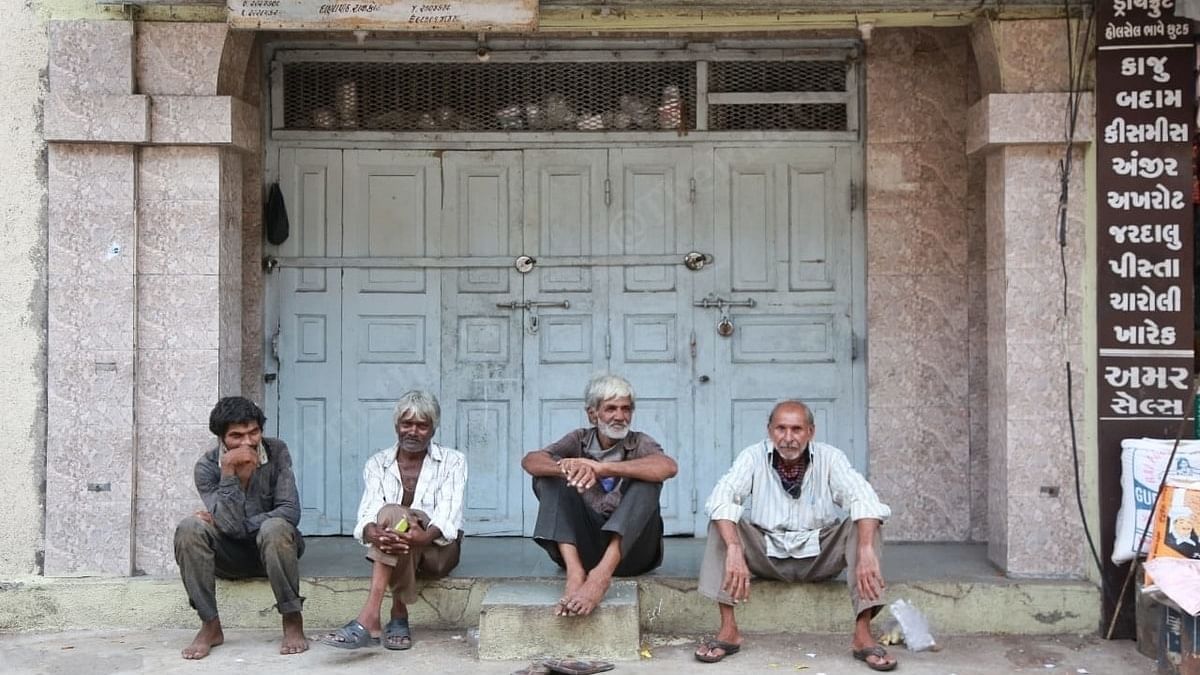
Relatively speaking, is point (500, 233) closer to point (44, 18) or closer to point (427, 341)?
point (427, 341)

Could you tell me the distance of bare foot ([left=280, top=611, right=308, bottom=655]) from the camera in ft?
17.1

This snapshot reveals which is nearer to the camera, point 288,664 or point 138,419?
point 288,664

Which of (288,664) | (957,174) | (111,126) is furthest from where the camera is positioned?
(957,174)

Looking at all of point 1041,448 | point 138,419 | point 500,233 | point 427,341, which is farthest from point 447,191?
point 1041,448

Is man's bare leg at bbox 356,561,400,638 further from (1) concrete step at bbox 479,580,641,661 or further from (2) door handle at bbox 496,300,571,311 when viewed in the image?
(2) door handle at bbox 496,300,571,311

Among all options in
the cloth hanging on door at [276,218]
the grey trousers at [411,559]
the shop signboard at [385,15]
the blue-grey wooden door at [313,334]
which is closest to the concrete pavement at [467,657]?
the grey trousers at [411,559]

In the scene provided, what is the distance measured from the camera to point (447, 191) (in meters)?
6.73

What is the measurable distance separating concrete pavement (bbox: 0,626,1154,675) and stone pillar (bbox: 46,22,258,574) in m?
0.47

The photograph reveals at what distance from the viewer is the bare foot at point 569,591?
198 inches

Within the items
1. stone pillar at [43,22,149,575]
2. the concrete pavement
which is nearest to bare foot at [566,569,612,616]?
the concrete pavement

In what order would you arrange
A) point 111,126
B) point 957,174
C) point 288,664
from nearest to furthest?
point 288,664 → point 111,126 → point 957,174

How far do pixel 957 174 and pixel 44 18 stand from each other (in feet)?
15.3

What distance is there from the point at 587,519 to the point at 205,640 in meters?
1.73

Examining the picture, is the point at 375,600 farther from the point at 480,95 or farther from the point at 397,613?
the point at 480,95
